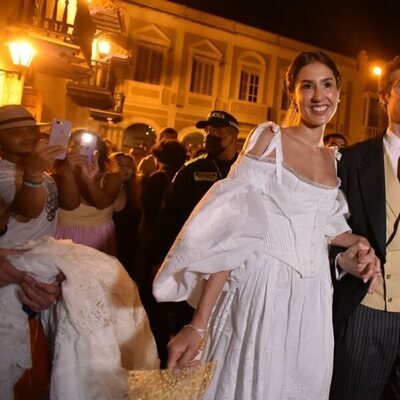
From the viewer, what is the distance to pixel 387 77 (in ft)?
7.27

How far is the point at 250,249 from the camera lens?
1.71 m

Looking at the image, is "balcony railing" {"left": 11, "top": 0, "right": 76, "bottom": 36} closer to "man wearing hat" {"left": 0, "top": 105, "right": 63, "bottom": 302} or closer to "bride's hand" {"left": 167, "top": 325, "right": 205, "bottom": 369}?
"man wearing hat" {"left": 0, "top": 105, "right": 63, "bottom": 302}

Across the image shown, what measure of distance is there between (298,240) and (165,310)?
2589 millimetres

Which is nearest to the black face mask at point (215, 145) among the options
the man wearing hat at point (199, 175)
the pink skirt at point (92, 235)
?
the man wearing hat at point (199, 175)

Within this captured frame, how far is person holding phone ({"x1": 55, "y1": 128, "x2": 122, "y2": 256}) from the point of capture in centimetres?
334

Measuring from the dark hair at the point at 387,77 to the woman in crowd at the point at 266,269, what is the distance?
433 mm

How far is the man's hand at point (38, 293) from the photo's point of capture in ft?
5.46

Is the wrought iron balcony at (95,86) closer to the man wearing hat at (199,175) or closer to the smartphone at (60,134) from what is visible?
the man wearing hat at (199,175)

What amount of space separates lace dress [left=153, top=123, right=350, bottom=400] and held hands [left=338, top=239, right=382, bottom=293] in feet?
0.53

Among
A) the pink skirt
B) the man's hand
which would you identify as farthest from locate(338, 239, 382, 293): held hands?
the pink skirt

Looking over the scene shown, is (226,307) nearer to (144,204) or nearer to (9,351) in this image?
(9,351)

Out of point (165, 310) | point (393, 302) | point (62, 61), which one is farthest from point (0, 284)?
point (62, 61)

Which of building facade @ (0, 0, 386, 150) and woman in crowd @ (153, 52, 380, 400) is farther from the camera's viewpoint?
building facade @ (0, 0, 386, 150)

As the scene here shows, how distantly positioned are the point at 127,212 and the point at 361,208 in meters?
2.81
